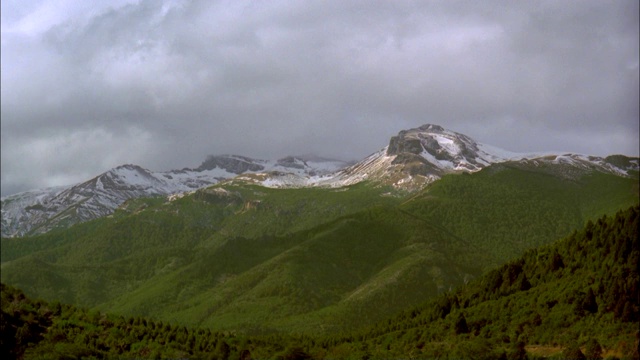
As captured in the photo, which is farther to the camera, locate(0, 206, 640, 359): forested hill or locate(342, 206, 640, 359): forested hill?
locate(342, 206, 640, 359): forested hill

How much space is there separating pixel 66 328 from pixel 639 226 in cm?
8366

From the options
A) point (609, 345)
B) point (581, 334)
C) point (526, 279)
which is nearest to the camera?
point (609, 345)

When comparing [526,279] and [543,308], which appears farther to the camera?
[526,279]

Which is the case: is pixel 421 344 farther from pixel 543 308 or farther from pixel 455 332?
pixel 543 308

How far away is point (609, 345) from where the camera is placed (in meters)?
A: 90.9

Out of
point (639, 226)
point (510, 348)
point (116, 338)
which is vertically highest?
point (639, 226)

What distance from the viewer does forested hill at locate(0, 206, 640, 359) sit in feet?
314

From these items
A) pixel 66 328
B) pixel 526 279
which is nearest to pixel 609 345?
pixel 526 279

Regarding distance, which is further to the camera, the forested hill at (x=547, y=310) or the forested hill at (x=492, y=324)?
the forested hill at (x=547, y=310)

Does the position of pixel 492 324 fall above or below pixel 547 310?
below

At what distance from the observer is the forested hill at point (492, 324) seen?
95.6 meters

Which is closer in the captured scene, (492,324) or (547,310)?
(547,310)

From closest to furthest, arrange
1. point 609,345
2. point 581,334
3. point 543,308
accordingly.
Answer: point 609,345 < point 581,334 < point 543,308

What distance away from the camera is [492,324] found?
116375 millimetres
